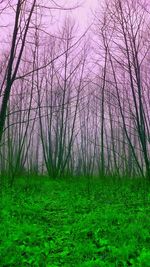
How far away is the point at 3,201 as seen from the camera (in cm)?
565

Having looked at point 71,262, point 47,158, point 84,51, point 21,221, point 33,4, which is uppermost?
point 84,51

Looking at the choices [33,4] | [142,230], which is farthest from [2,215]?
[33,4]

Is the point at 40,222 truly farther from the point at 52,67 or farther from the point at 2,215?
the point at 52,67

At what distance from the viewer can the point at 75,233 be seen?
3865 mm

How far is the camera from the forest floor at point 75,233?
2.95 metres

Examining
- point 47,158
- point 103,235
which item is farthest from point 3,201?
point 47,158

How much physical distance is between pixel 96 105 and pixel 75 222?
1456 centimetres

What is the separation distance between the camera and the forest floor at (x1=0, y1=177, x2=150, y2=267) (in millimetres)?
2953

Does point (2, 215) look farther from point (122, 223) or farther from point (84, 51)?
point (84, 51)

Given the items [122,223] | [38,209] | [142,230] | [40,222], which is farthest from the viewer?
[38,209]

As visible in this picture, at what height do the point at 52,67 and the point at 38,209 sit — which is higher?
the point at 52,67

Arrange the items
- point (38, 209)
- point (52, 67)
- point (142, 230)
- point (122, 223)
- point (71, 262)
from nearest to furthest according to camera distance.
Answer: point (71, 262) → point (142, 230) → point (122, 223) → point (38, 209) → point (52, 67)

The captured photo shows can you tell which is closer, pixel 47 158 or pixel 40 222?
pixel 40 222

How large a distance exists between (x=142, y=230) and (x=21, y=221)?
211 cm
